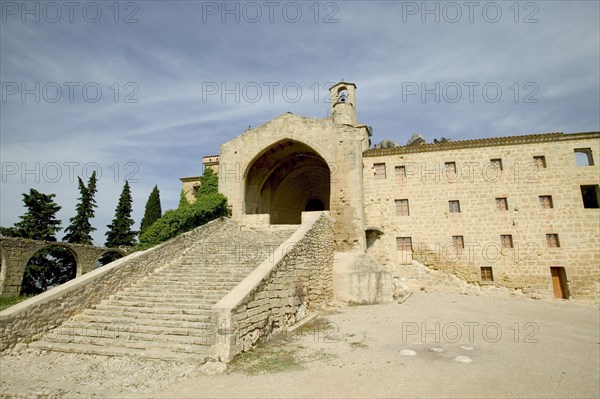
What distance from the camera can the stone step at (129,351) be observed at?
19.0 ft

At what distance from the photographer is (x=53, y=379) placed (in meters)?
5.16

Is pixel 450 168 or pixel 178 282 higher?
pixel 450 168

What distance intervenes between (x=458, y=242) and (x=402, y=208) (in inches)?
126

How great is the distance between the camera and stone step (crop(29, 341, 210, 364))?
578 cm

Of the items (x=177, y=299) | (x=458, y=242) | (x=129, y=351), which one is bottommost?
(x=129, y=351)

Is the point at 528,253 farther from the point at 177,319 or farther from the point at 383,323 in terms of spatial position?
the point at 177,319

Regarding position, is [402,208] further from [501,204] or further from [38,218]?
[38,218]

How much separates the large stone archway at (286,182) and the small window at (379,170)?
3.18 meters

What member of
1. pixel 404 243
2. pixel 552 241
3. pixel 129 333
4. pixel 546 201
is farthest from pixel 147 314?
pixel 546 201

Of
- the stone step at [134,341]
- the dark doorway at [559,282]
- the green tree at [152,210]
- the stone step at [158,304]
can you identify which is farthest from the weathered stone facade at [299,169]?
the green tree at [152,210]

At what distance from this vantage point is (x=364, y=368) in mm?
5527

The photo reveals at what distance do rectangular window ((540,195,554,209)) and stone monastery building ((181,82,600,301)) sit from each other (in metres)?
0.05

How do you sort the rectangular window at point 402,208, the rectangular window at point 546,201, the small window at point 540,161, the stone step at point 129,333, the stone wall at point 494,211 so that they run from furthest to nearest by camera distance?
the rectangular window at point 402,208 < the small window at point 540,161 < the rectangular window at point 546,201 < the stone wall at point 494,211 < the stone step at point 129,333

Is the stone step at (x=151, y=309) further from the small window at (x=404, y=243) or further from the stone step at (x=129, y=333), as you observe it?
the small window at (x=404, y=243)
